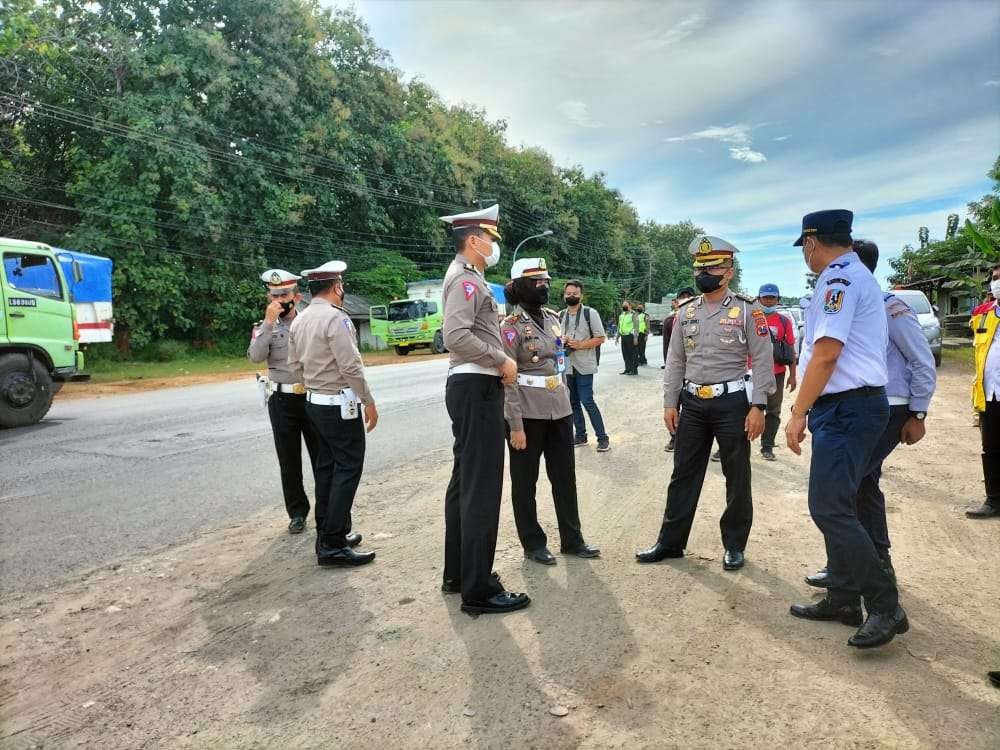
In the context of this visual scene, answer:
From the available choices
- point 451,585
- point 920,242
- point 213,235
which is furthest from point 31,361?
point 920,242

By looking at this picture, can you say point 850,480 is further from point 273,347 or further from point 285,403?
point 273,347

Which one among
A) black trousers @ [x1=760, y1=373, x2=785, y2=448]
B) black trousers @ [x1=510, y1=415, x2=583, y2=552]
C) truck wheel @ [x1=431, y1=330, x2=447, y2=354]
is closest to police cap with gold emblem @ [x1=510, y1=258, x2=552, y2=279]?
black trousers @ [x1=510, y1=415, x2=583, y2=552]

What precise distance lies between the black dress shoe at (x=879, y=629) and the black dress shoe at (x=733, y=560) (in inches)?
38.4

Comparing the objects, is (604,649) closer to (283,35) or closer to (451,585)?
(451,585)

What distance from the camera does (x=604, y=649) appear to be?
316 centimetres

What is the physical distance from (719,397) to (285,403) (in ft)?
10.2

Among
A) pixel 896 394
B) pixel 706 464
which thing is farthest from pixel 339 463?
pixel 896 394

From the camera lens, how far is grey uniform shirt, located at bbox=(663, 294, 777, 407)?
4145 millimetres

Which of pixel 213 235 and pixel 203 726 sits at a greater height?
pixel 213 235

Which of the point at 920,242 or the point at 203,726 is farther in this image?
the point at 920,242

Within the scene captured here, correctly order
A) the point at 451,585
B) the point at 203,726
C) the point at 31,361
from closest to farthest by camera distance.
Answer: the point at 203,726
the point at 451,585
the point at 31,361

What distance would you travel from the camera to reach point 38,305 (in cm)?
1105

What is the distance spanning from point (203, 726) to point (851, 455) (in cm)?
306

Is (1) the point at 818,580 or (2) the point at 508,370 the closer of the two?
(2) the point at 508,370
